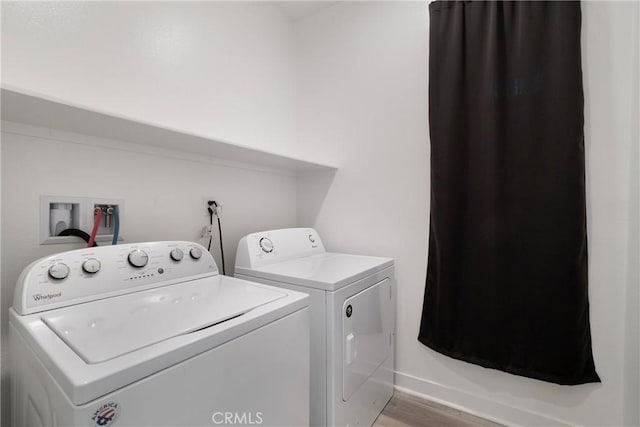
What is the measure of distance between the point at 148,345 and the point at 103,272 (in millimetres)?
494

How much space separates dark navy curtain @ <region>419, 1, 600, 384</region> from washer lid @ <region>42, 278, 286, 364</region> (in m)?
1.05

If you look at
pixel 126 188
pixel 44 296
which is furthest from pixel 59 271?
pixel 126 188

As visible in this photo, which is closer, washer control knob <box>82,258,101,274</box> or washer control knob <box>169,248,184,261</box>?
washer control knob <box>82,258,101,274</box>

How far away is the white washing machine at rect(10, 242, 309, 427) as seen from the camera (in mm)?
539

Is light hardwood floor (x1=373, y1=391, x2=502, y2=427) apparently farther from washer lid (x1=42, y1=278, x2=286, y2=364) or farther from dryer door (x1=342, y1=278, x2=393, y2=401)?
washer lid (x1=42, y1=278, x2=286, y2=364)

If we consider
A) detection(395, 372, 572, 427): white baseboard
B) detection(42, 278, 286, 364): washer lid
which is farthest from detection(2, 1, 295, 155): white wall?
detection(395, 372, 572, 427): white baseboard

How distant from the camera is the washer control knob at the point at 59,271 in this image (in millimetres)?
856

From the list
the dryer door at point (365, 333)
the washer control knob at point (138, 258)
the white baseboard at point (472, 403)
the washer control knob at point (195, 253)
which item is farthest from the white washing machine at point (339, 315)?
the washer control knob at point (138, 258)

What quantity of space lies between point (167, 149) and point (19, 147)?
507mm

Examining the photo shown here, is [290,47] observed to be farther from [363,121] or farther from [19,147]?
[19,147]

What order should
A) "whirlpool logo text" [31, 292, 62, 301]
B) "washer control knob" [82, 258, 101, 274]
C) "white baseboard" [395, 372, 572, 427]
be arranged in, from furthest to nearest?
1. "white baseboard" [395, 372, 572, 427]
2. "washer control knob" [82, 258, 101, 274]
3. "whirlpool logo text" [31, 292, 62, 301]

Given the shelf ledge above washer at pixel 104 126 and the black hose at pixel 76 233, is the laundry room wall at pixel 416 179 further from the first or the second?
the black hose at pixel 76 233

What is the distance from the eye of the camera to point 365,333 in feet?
4.52

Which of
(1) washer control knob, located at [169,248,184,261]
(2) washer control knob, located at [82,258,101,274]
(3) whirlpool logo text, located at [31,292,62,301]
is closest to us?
(3) whirlpool logo text, located at [31,292,62,301]
